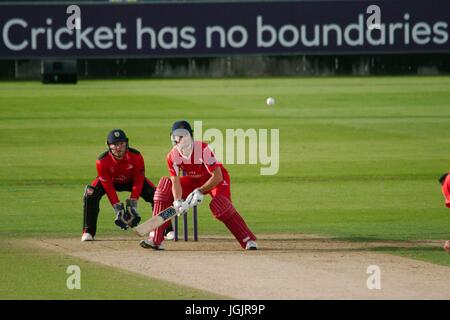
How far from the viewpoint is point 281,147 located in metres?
22.8

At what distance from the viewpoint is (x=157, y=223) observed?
12148 mm

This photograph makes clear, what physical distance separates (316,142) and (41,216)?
380 inches

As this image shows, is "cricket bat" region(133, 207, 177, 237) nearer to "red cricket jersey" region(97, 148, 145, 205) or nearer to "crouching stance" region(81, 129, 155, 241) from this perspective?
"crouching stance" region(81, 129, 155, 241)

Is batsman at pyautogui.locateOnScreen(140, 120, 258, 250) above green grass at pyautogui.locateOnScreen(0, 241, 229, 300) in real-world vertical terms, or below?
above

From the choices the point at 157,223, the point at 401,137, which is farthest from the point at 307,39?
the point at 157,223

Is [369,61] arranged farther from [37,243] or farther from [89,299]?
[89,299]

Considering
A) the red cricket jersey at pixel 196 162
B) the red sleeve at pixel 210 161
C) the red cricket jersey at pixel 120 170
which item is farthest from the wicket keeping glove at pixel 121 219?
the red sleeve at pixel 210 161

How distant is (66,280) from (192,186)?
2449 mm

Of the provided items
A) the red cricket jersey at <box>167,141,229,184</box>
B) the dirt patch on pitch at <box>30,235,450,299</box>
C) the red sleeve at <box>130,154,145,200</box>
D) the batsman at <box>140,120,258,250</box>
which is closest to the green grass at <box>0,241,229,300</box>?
the dirt patch on pitch at <box>30,235,450,299</box>

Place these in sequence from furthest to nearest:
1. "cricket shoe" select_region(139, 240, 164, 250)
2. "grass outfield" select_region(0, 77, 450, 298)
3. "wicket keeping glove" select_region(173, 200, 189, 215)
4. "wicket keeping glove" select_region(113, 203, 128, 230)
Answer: "grass outfield" select_region(0, 77, 450, 298) → "wicket keeping glove" select_region(113, 203, 128, 230) → "cricket shoe" select_region(139, 240, 164, 250) → "wicket keeping glove" select_region(173, 200, 189, 215)

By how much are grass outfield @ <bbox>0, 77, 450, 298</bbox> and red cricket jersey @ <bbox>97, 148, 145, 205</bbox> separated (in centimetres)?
99

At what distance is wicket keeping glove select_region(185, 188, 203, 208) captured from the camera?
39.1ft

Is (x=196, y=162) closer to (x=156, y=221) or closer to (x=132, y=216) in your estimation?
(x=156, y=221)

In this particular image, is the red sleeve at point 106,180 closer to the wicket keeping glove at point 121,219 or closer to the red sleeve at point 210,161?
the wicket keeping glove at point 121,219
